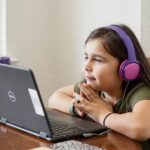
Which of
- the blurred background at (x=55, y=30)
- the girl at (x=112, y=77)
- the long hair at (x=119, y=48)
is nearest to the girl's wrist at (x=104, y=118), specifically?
the girl at (x=112, y=77)

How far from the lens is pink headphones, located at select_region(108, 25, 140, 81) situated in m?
1.18

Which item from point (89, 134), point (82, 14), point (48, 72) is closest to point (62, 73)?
point (48, 72)

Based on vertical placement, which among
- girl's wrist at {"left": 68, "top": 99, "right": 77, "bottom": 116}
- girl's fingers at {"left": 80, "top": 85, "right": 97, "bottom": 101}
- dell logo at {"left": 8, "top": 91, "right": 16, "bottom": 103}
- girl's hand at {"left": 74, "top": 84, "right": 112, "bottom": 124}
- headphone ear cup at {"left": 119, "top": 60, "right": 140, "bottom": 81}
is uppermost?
headphone ear cup at {"left": 119, "top": 60, "right": 140, "bottom": 81}

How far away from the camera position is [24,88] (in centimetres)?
95

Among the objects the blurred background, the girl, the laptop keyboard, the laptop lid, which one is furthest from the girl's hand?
the blurred background

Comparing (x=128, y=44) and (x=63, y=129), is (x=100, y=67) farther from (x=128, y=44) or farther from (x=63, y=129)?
(x=63, y=129)

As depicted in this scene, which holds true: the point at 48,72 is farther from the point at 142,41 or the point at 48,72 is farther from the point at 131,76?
the point at 131,76

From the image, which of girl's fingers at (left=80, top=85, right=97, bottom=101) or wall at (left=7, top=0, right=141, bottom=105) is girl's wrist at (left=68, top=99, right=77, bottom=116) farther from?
wall at (left=7, top=0, right=141, bottom=105)

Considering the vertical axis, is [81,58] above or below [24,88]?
below

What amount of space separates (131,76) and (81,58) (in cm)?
156

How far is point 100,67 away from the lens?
1202 millimetres

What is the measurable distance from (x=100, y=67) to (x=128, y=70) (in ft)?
0.33

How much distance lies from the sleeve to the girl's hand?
0.28 ft

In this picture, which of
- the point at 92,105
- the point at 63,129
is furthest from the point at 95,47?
the point at 63,129
